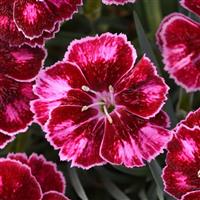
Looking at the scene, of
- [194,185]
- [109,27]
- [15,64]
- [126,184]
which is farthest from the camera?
[109,27]

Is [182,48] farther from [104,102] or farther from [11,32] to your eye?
[11,32]

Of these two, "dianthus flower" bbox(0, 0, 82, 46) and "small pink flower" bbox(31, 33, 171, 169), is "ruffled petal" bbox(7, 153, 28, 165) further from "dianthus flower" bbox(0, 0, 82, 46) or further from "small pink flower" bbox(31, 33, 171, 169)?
"dianthus flower" bbox(0, 0, 82, 46)

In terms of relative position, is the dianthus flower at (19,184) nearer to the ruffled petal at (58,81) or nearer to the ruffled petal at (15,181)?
the ruffled petal at (15,181)

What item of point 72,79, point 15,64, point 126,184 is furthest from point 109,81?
point 126,184

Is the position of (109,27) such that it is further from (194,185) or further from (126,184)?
(194,185)

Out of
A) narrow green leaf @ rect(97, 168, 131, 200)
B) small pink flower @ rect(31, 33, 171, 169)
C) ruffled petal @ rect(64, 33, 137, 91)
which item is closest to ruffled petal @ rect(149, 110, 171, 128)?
small pink flower @ rect(31, 33, 171, 169)

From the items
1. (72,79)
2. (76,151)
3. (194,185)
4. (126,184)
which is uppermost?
(72,79)

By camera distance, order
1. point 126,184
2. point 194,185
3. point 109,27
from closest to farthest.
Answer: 1. point 194,185
2. point 126,184
3. point 109,27
